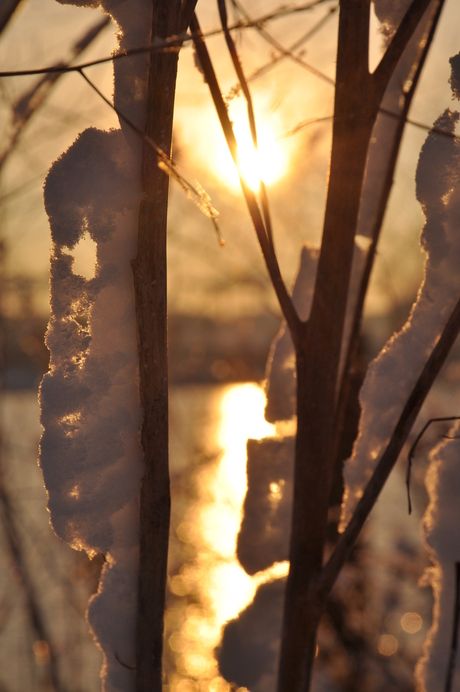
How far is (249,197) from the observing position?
687mm

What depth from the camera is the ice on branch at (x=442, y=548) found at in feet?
2.50

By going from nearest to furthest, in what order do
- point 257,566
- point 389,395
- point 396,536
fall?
point 389,395, point 257,566, point 396,536

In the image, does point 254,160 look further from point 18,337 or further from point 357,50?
point 18,337

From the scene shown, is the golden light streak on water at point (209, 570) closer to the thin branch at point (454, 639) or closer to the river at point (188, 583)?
the river at point (188, 583)

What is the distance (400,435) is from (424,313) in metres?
0.18

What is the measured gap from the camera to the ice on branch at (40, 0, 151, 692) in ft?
2.00

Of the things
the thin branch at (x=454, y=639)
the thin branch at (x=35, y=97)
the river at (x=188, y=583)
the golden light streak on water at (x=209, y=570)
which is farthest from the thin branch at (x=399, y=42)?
the golden light streak on water at (x=209, y=570)

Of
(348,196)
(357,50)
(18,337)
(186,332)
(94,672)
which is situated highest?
(186,332)

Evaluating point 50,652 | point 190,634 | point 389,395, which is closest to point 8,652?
point 190,634

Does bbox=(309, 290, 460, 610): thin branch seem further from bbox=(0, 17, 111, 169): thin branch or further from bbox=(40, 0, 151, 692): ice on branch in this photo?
bbox=(0, 17, 111, 169): thin branch

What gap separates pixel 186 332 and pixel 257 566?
2461 mm

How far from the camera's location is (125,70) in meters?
0.60

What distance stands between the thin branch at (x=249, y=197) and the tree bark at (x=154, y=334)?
3.6 inches

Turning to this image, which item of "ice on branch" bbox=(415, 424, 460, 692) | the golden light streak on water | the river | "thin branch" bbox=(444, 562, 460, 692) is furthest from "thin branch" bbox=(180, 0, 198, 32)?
the golden light streak on water
